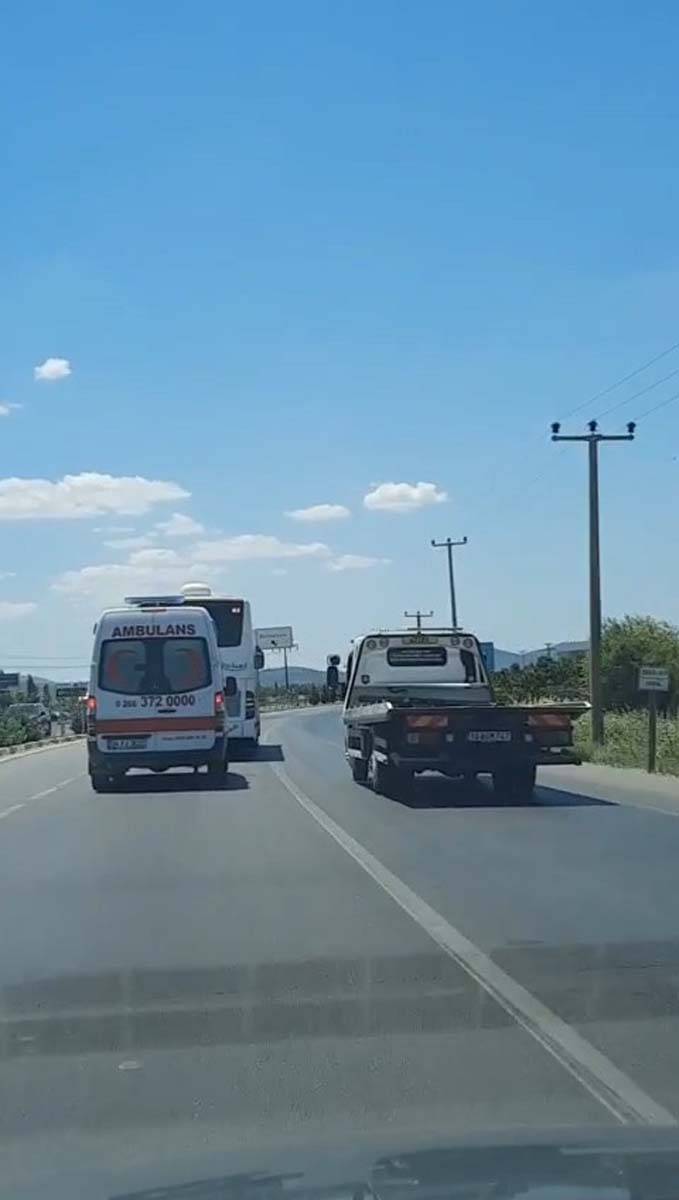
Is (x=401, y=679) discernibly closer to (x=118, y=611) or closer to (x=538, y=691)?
(x=118, y=611)

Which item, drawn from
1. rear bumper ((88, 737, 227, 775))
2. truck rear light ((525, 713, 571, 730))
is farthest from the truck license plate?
rear bumper ((88, 737, 227, 775))

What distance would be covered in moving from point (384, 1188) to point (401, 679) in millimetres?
23685

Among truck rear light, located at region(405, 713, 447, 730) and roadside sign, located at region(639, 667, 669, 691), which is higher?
roadside sign, located at region(639, 667, 669, 691)

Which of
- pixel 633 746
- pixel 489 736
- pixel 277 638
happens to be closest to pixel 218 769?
pixel 489 736

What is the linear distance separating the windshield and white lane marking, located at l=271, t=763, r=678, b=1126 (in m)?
23.9

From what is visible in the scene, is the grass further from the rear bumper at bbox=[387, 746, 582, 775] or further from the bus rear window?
the bus rear window

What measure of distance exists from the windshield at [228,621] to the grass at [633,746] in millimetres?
8166

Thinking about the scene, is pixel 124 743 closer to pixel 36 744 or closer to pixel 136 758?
pixel 136 758

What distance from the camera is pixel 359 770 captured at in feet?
93.4

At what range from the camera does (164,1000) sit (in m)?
9.12

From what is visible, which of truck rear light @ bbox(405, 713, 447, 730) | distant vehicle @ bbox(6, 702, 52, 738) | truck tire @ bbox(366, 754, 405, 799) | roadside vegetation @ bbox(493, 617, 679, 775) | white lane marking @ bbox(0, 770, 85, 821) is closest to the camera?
truck rear light @ bbox(405, 713, 447, 730)

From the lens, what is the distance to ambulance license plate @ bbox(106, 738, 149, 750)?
2705cm

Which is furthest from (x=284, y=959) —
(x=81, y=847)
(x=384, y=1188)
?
(x=81, y=847)

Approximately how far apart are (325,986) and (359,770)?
62.4ft
